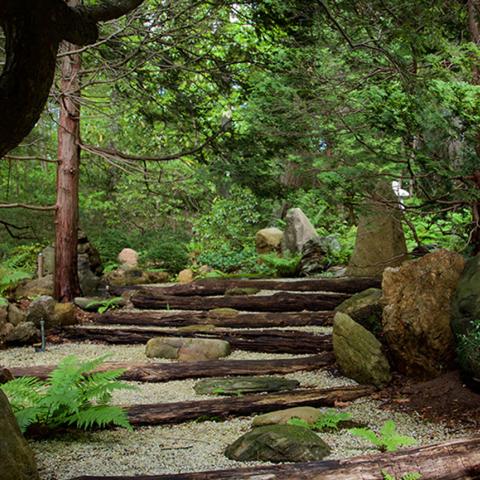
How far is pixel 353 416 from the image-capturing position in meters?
4.62

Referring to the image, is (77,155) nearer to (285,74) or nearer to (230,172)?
(230,172)

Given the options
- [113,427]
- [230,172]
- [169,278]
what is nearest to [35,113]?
[113,427]

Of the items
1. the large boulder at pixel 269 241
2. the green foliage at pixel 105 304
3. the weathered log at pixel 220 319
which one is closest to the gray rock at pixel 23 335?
the weathered log at pixel 220 319

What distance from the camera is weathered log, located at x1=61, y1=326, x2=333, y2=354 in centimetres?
705

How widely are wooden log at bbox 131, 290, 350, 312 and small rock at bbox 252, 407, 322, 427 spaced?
4.55 meters

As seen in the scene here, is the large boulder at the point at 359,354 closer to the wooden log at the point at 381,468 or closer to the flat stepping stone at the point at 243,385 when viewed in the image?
the flat stepping stone at the point at 243,385

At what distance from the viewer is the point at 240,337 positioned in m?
7.59

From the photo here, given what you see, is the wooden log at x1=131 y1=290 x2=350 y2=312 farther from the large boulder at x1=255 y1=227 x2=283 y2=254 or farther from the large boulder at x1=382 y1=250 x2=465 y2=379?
the large boulder at x1=255 y1=227 x2=283 y2=254

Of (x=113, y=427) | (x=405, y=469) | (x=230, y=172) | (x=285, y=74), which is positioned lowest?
(x=113, y=427)

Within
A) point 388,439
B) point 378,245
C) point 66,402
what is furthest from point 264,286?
point 388,439

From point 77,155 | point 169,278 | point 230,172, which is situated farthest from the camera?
point 169,278

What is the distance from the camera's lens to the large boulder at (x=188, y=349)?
22.7 ft

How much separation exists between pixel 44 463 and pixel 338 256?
10047 millimetres

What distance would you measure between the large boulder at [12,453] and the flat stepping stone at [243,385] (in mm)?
2566
